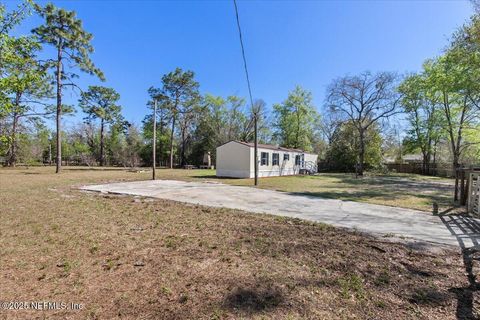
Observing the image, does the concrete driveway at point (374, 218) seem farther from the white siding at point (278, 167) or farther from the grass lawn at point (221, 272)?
the white siding at point (278, 167)

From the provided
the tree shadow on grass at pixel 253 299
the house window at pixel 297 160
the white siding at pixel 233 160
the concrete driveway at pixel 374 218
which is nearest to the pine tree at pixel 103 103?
the white siding at pixel 233 160

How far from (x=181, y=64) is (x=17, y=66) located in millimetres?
31690

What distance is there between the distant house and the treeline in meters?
3.33

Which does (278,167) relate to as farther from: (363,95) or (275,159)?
(363,95)

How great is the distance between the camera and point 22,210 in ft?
20.5

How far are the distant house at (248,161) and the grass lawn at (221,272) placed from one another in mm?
13721

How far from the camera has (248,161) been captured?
18.9 m

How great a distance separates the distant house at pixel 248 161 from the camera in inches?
748

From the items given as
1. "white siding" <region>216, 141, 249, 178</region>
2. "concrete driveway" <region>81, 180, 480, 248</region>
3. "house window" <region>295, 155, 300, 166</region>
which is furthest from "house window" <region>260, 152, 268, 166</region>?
"concrete driveway" <region>81, 180, 480, 248</region>

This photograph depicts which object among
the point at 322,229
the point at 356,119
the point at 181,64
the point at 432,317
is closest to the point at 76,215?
the point at 322,229

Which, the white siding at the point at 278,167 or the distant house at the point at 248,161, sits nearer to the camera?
the distant house at the point at 248,161

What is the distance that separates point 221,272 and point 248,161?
623 inches

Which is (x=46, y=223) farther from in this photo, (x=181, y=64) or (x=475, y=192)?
(x=181, y=64)

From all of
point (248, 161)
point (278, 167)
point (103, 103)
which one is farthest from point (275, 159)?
point (103, 103)
